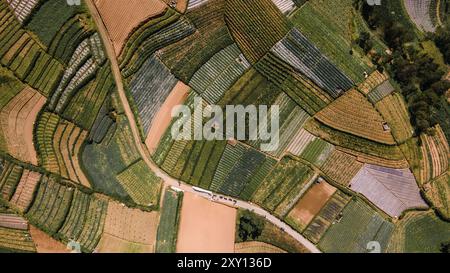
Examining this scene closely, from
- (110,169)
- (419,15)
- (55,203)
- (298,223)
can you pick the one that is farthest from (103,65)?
(419,15)

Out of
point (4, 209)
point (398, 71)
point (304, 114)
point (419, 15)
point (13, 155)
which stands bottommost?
point (4, 209)

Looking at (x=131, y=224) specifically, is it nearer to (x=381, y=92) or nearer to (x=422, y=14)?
(x=381, y=92)

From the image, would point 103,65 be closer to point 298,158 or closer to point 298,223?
point 298,158

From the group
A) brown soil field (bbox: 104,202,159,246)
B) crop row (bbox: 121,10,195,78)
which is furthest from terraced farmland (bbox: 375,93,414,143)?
brown soil field (bbox: 104,202,159,246)

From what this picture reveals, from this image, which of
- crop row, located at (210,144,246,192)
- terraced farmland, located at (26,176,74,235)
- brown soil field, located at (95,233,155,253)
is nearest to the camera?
terraced farmland, located at (26,176,74,235)

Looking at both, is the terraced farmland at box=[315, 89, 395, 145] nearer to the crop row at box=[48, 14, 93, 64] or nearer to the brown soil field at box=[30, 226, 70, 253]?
the crop row at box=[48, 14, 93, 64]

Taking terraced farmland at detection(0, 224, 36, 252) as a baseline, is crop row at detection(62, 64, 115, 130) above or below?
above

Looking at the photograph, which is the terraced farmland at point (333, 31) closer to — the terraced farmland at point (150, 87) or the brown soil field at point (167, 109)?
the brown soil field at point (167, 109)
